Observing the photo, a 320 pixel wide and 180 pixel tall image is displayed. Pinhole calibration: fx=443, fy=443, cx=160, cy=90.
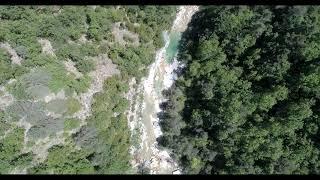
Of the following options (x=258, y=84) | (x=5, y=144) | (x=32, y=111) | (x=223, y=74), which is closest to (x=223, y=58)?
(x=223, y=74)

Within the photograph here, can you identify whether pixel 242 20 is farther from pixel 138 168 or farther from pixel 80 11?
pixel 138 168

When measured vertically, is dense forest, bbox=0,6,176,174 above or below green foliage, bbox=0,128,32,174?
above

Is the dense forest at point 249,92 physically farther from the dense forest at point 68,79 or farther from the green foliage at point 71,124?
the green foliage at point 71,124

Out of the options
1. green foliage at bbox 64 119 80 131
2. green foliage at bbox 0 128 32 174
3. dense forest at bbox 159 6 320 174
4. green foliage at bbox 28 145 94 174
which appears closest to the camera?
green foliage at bbox 0 128 32 174

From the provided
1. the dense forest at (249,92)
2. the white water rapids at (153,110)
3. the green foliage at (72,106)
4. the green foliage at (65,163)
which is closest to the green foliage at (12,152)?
the green foliage at (65,163)

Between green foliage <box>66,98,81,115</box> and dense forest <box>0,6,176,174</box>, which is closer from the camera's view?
dense forest <box>0,6,176,174</box>

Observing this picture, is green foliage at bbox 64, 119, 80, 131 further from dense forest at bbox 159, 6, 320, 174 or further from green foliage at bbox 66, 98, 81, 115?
dense forest at bbox 159, 6, 320, 174

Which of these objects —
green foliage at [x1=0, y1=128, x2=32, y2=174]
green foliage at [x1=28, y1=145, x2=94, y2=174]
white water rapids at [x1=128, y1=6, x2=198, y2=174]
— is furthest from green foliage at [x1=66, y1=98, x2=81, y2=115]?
white water rapids at [x1=128, y1=6, x2=198, y2=174]
